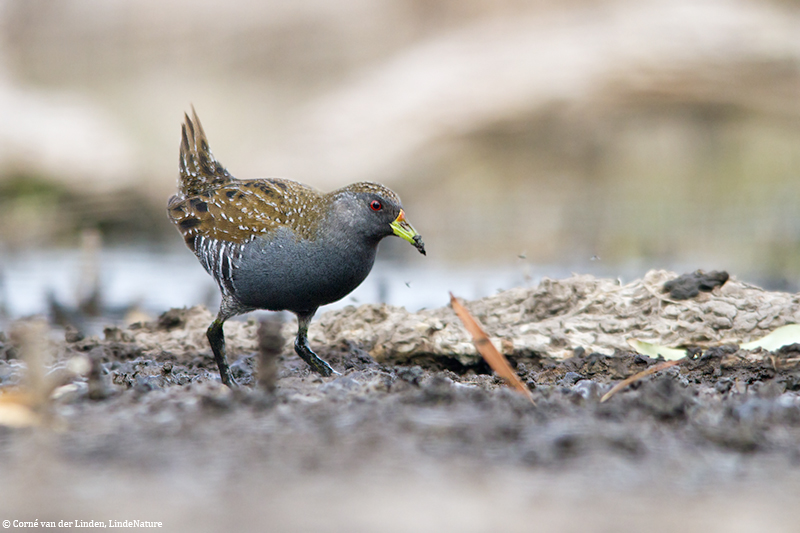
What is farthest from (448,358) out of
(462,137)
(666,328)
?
(462,137)

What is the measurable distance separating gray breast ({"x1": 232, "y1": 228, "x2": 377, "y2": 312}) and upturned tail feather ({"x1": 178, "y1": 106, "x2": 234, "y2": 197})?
1.08 m

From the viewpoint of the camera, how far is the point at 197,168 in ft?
20.9

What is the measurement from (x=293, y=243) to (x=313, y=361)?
2.66ft

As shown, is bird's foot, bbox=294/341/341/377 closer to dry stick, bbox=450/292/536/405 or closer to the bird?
the bird

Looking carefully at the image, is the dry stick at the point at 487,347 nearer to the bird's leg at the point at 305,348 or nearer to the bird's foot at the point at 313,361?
the bird's foot at the point at 313,361

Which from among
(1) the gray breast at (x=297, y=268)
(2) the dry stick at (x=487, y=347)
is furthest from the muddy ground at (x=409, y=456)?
(1) the gray breast at (x=297, y=268)

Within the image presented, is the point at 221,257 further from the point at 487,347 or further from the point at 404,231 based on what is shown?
the point at 487,347

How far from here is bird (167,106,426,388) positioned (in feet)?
17.5

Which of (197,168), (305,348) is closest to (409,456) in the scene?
(305,348)

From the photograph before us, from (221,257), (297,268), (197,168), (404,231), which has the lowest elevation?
(297,268)

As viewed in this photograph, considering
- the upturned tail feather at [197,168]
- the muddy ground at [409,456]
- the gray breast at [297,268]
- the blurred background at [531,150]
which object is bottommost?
the muddy ground at [409,456]

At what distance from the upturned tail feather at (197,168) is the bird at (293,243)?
18.9 inches

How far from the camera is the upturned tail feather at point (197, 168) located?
6297 millimetres

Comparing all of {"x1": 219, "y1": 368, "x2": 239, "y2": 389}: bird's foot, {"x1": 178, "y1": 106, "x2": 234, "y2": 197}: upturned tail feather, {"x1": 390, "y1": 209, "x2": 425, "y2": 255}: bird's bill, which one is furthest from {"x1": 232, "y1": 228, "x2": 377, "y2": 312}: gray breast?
{"x1": 178, "y1": 106, "x2": 234, "y2": 197}: upturned tail feather
